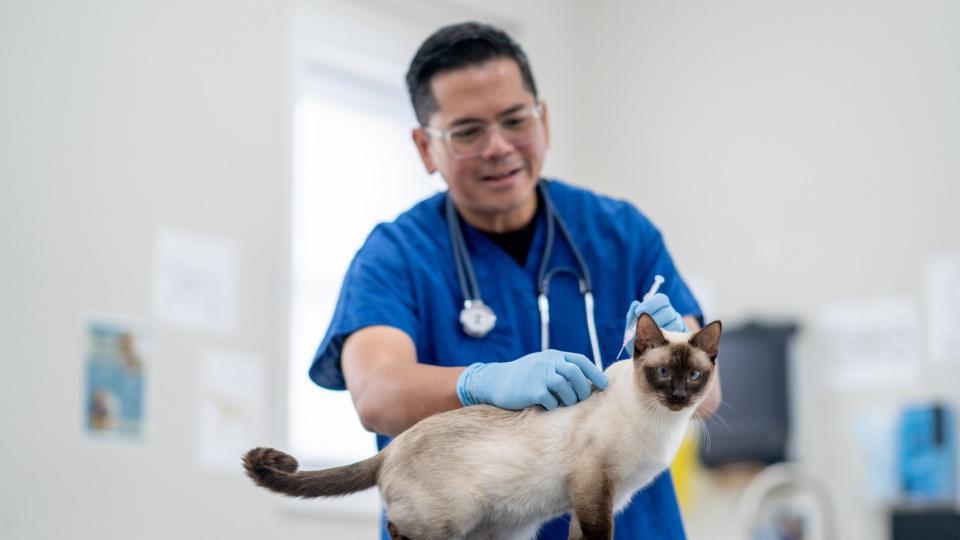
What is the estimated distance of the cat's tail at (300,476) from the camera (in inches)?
47.3

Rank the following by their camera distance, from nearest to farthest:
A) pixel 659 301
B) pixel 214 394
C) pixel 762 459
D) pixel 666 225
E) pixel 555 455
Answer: pixel 555 455
pixel 659 301
pixel 214 394
pixel 762 459
pixel 666 225

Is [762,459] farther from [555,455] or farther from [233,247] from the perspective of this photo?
[555,455]

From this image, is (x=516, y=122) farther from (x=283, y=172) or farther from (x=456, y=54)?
(x=283, y=172)

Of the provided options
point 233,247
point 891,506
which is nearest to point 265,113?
point 233,247

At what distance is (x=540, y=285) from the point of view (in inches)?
67.6

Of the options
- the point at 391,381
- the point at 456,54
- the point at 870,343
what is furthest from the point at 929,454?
the point at 391,381

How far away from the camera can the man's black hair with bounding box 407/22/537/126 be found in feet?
5.70

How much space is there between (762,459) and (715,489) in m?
0.26

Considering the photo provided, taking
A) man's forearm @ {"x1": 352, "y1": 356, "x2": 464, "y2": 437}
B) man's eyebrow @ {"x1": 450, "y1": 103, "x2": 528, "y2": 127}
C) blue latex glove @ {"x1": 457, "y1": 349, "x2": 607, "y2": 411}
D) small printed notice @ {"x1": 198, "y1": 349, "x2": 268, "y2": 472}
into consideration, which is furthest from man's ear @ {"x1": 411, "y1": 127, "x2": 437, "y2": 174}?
small printed notice @ {"x1": 198, "y1": 349, "x2": 268, "y2": 472}

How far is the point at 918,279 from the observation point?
378 centimetres

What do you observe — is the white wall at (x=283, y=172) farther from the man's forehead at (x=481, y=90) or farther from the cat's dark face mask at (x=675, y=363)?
the cat's dark face mask at (x=675, y=363)

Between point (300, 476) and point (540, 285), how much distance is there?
61 cm

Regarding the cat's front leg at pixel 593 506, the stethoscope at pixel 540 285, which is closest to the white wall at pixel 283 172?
the stethoscope at pixel 540 285

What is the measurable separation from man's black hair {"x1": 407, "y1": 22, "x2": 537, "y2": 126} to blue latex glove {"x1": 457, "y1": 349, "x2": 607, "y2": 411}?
2.08 feet
